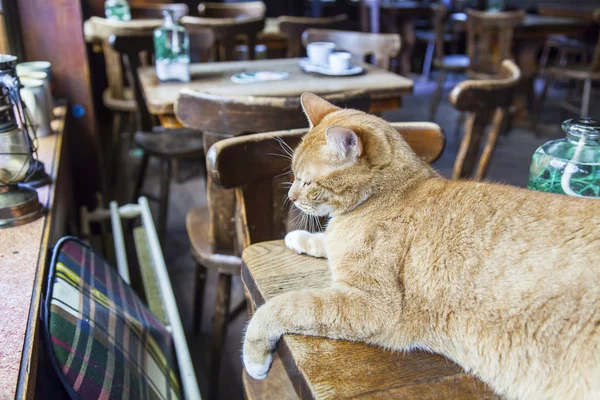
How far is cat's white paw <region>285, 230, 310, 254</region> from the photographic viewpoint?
102 cm

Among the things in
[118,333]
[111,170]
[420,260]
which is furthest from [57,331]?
[111,170]

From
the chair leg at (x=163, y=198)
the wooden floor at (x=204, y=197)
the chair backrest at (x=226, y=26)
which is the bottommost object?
the wooden floor at (x=204, y=197)

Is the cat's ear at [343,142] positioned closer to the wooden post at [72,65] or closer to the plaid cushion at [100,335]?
the plaid cushion at [100,335]

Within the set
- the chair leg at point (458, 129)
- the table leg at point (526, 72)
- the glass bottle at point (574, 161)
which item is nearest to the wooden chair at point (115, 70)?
the glass bottle at point (574, 161)

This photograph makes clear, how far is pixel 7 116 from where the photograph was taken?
1127mm

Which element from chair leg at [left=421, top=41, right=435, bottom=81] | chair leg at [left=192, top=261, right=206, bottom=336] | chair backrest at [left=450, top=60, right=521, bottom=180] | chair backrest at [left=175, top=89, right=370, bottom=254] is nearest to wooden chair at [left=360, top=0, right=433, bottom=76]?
chair leg at [left=421, top=41, right=435, bottom=81]

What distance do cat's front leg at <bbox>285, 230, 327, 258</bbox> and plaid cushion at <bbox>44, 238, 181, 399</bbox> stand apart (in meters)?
0.43

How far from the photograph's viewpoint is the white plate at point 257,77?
2219 mm

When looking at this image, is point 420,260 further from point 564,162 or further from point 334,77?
point 334,77

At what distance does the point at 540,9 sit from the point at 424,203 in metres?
6.19

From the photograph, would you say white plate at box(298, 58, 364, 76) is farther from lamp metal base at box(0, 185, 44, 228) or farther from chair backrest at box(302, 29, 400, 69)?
lamp metal base at box(0, 185, 44, 228)

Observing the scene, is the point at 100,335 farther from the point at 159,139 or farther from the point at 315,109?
the point at 159,139

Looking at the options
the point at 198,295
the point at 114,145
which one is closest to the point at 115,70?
the point at 114,145

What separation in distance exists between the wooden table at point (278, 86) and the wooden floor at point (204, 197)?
0.78m
